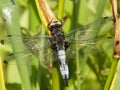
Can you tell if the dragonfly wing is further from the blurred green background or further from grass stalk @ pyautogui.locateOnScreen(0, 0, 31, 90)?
grass stalk @ pyautogui.locateOnScreen(0, 0, 31, 90)

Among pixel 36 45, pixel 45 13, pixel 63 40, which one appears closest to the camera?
pixel 45 13

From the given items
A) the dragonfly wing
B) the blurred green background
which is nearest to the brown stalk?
the blurred green background

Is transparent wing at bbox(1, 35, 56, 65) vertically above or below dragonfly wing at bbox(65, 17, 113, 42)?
below

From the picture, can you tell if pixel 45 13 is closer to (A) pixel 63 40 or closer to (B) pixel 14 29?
(B) pixel 14 29

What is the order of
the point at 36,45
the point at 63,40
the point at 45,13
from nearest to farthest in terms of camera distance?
the point at 45,13 → the point at 36,45 → the point at 63,40

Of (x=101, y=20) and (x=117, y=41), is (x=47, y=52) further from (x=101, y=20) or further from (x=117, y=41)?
(x=117, y=41)

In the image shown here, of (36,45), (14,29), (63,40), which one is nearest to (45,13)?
(14,29)
